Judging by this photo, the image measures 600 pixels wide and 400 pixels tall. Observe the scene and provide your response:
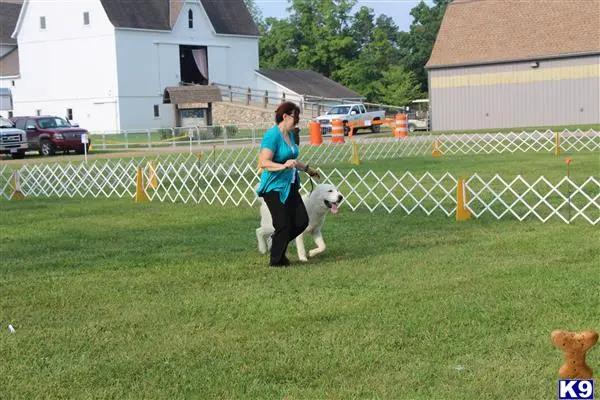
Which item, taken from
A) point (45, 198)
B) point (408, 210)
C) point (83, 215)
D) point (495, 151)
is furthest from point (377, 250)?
point (495, 151)

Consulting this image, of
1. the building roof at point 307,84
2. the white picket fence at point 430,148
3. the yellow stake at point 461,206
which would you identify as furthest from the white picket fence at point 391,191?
the building roof at point 307,84

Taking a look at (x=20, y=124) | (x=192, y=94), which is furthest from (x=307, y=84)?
(x=20, y=124)

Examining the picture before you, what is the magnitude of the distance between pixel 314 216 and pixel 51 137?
27.6 meters

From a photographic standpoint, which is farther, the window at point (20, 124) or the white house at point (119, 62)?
the white house at point (119, 62)

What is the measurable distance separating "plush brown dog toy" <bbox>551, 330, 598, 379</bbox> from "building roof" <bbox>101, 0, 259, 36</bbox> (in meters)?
52.4

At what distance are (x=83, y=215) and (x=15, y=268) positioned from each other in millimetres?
5180

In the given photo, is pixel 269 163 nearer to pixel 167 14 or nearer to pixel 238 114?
pixel 238 114

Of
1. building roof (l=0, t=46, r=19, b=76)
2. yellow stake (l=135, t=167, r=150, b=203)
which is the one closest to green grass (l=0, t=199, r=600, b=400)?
yellow stake (l=135, t=167, r=150, b=203)

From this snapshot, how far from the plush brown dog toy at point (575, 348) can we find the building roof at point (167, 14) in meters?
52.4

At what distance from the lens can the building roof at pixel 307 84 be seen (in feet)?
201

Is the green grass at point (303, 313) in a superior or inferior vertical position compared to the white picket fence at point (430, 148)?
inferior

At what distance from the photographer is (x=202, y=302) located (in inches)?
293

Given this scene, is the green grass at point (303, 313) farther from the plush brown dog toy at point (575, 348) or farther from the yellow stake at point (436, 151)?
the yellow stake at point (436, 151)

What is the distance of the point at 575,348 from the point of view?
2926 mm
